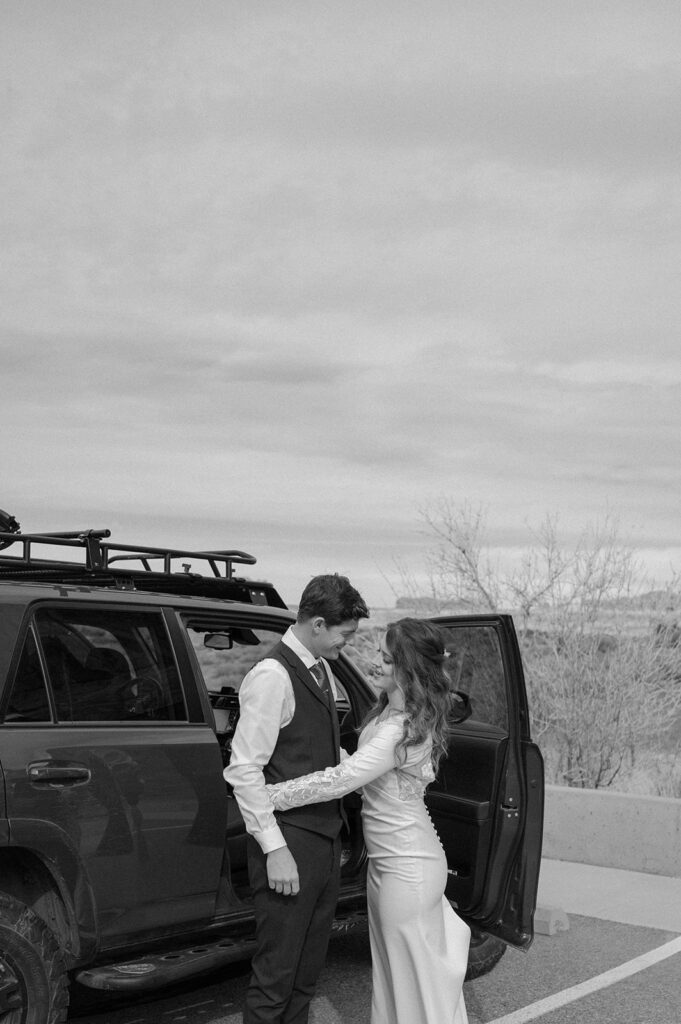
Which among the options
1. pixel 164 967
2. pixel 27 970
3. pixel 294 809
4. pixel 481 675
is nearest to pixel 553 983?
pixel 164 967

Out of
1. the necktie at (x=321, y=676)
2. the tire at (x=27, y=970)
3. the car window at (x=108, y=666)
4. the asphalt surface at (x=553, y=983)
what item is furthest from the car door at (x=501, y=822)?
the tire at (x=27, y=970)

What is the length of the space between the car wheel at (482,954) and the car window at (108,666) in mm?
2063

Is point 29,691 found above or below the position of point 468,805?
above

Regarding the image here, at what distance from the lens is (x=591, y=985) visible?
5.68 meters

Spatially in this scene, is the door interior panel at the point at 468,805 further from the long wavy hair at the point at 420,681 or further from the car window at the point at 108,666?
the car window at the point at 108,666

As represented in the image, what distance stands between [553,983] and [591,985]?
0.59ft

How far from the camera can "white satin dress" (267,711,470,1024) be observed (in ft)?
12.7

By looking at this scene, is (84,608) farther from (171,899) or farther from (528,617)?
(528,617)

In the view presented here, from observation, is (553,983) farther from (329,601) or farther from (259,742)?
(329,601)

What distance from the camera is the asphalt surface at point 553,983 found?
5121 mm

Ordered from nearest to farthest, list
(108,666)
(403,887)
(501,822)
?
1. (403,887)
2. (108,666)
3. (501,822)

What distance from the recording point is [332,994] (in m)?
5.41

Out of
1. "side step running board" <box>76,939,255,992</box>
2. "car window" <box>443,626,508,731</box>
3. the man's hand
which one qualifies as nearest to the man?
the man's hand

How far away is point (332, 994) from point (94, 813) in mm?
1970
